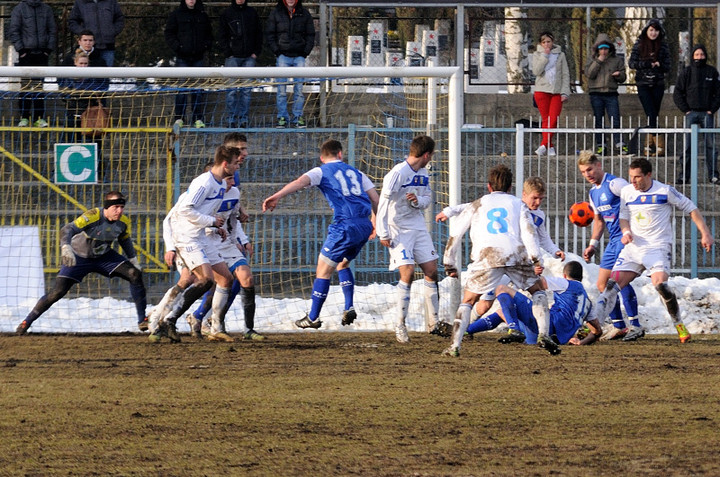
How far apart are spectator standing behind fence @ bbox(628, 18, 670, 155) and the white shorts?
8.42m

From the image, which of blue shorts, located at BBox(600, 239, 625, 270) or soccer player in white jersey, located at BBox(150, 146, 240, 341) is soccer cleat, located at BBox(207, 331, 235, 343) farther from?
blue shorts, located at BBox(600, 239, 625, 270)

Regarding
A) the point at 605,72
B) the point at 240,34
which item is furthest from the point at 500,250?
the point at 240,34

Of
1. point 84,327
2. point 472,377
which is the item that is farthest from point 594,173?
point 84,327

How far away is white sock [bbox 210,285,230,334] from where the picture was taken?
36.0ft

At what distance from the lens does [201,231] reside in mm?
10734

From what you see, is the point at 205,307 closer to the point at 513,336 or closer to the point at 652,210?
the point at 513,336

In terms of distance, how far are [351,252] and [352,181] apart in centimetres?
69

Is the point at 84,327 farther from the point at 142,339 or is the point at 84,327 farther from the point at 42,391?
the point at 42,391

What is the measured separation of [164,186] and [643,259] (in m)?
6.29

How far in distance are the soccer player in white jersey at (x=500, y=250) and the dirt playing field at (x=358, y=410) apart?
42 centimetres

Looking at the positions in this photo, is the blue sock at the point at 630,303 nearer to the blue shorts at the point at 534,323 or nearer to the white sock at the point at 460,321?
the blue shorts at the point at 534,323

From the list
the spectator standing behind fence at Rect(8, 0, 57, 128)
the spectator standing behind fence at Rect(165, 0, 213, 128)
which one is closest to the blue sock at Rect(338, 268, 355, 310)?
the spectator standing behind fence at Rect(165, 0, 213, 128)

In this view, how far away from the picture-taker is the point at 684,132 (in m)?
15.2

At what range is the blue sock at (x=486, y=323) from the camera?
1071 centimetres
